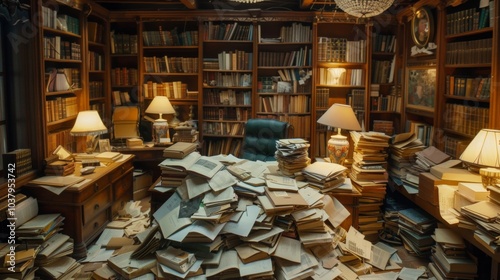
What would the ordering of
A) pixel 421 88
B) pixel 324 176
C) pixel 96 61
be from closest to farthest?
Answer: 1. pixel 324 176
2. pixel 421 88
3. pixel 96 61

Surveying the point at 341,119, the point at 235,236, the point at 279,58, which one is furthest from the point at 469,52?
the point at 235,236

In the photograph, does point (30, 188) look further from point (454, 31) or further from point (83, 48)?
point (454, 31)

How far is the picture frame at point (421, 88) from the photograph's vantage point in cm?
465

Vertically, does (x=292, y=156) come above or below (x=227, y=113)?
below

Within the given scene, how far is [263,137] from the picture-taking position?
4.68 meters

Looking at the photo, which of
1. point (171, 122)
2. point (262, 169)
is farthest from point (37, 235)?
point (171, 122)

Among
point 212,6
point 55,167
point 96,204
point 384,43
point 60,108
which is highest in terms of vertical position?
point 212,6

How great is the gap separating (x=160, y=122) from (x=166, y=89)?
2.60 feet

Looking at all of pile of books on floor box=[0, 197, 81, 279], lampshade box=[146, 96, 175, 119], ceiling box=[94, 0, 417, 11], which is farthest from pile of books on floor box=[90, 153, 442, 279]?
ceiling box=[94, 0, 417, 11]

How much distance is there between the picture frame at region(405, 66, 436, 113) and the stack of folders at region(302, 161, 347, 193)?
1662 mm

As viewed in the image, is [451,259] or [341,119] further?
[341,119]

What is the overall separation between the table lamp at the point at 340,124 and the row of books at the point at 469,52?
45.5 inches

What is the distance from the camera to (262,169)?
3.70 metres

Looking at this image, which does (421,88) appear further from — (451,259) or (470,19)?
(451,259)
